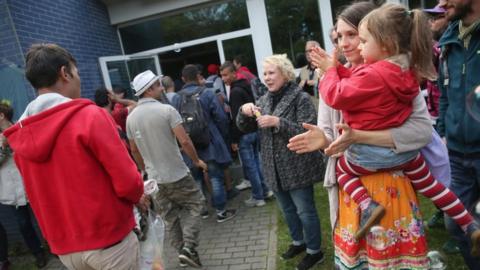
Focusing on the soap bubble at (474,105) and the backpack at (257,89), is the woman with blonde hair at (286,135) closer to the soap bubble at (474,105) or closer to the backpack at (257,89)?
the soap bubble at (474,105)

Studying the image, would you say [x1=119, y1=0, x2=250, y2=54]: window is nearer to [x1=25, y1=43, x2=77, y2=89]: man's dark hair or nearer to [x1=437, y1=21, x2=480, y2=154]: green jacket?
[x1=437, y1=21, x2=480, y2=154]: green jacket

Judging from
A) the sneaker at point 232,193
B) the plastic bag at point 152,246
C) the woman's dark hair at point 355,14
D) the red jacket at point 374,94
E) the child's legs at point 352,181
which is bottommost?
the sneaker at point 232,193

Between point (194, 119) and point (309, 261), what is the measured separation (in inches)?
89.5

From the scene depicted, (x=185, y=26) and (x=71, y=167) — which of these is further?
(x=185, y=26)

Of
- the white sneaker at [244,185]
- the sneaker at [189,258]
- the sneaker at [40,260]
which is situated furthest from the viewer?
the white sneaker at [244,185]

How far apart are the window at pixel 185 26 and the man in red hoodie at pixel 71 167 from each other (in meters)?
6.20

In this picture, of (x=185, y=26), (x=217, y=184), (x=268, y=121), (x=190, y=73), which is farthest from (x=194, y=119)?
(x=185, y=26)

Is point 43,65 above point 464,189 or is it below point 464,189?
above

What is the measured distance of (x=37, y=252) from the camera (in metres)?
4.49

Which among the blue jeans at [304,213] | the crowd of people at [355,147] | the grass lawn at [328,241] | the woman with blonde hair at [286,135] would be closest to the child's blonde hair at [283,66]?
the woman with blonde hair at [286,135]

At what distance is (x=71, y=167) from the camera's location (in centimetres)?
192

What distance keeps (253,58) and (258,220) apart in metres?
4.29

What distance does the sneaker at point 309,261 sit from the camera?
319 cm

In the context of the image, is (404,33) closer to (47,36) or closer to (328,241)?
(328,241)
